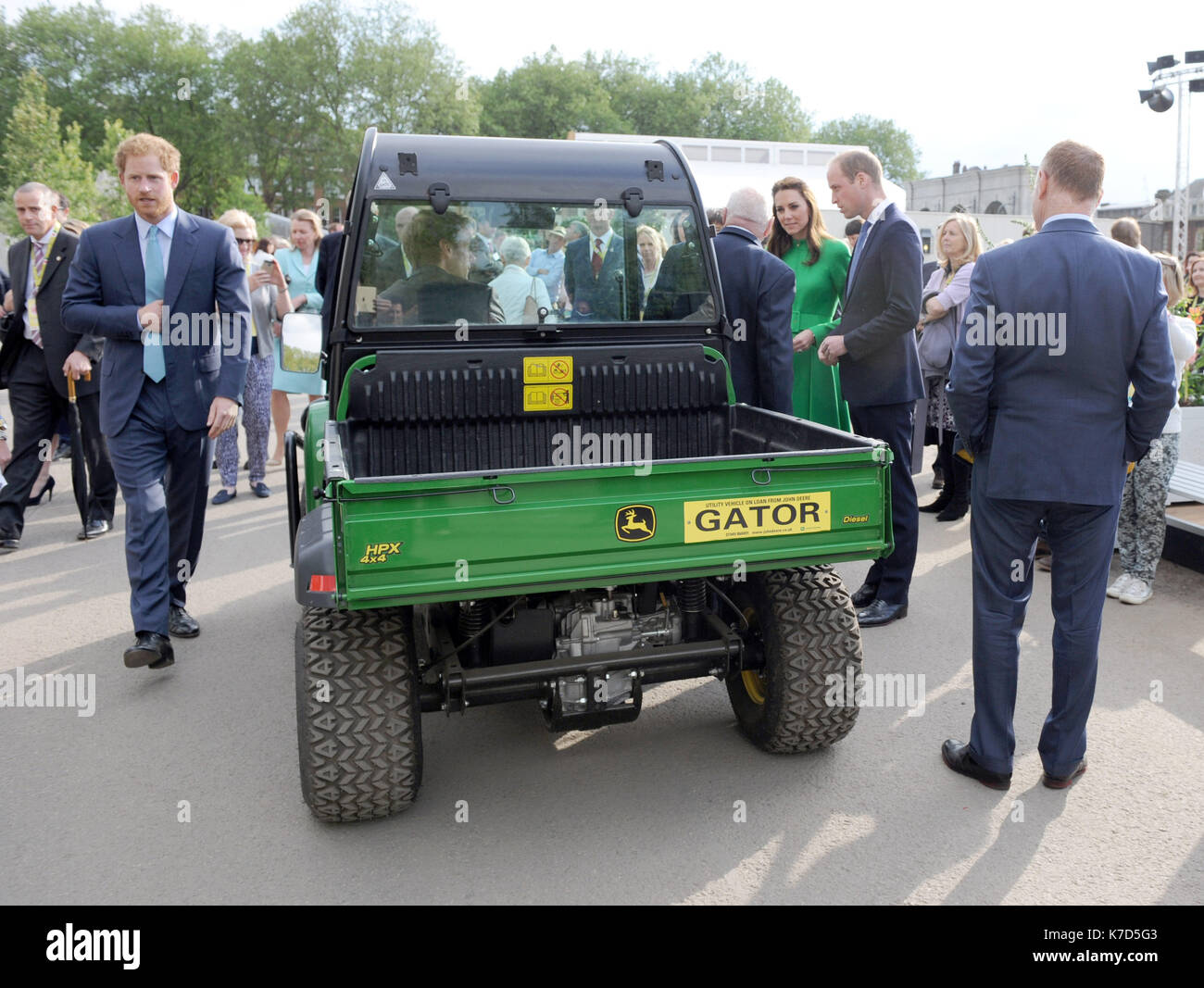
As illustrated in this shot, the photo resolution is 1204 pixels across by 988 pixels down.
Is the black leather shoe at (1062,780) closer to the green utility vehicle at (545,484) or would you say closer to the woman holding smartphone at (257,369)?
the green utility vehicle at (545,484)

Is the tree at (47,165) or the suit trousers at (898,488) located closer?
the suit trousers at (898,488)

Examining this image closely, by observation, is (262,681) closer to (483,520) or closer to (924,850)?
(483,520)

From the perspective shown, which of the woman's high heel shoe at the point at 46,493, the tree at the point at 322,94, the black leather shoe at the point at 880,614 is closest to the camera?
the black leather shoe at the point at 880,614

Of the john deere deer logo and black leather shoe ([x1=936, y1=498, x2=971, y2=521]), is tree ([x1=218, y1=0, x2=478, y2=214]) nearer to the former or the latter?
black leather shoe ([x1=936, y1=498, x2=971, y2=521])

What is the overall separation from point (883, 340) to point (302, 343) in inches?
168

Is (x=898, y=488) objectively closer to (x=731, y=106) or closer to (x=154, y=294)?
(x=154, y=294)

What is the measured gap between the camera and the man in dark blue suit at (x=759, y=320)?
480cm

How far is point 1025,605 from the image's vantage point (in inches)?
130

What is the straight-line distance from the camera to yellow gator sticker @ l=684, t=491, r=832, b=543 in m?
3.00

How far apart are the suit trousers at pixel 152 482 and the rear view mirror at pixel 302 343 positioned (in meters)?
2.14

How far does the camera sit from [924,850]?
3.02 metres

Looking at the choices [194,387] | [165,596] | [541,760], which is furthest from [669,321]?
[165,596]
